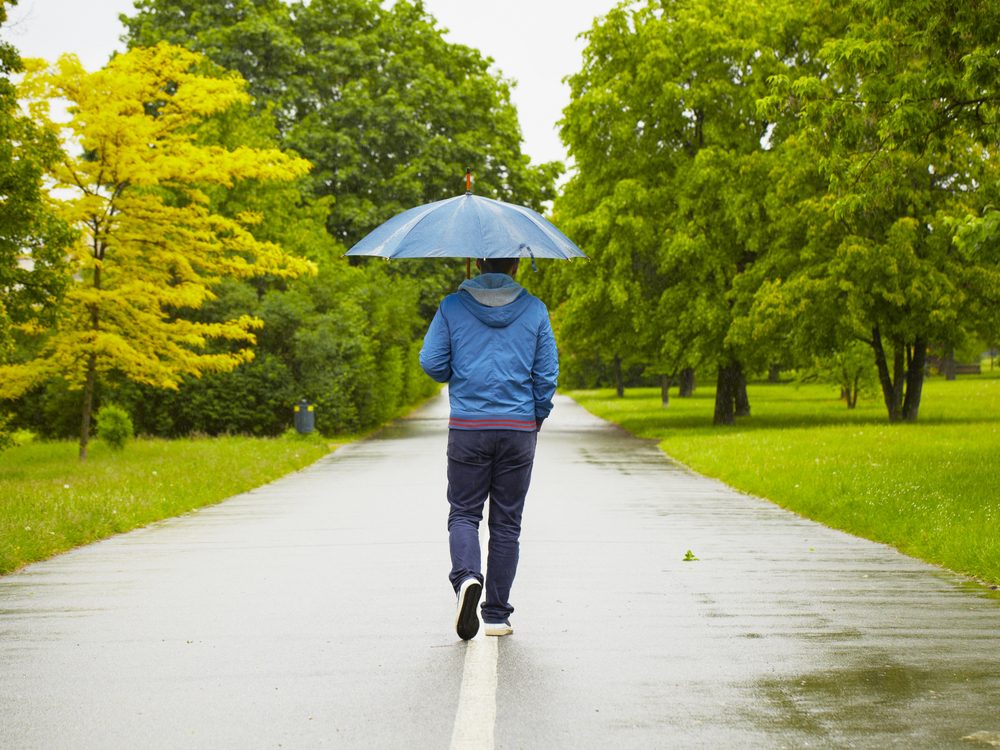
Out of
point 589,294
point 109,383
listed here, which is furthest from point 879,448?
point 109,383

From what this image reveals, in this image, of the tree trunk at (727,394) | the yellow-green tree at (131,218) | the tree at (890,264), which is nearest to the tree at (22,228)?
the yellow-green tree at (131,218)

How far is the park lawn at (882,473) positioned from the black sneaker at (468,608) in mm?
4065

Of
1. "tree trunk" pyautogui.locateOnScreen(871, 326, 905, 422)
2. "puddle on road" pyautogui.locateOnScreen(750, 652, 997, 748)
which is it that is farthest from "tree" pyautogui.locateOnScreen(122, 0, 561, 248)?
"puddle on road" pyautogui.locateOnScreen(750, 652, 997, 748)

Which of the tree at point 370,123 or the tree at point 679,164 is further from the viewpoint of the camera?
the tree at point 370,123

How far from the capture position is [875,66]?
13461 millimetres

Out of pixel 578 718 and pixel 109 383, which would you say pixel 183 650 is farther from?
pixel 109 383

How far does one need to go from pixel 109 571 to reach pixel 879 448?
13.6m

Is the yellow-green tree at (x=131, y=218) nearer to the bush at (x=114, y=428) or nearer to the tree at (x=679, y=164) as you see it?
the bush at (x=114, y=428)

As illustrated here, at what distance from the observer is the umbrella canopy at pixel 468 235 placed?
6516mm

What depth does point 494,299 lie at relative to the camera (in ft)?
20.9

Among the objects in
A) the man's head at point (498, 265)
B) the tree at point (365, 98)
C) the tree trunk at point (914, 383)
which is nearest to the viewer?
the man's head at point (498, 265)

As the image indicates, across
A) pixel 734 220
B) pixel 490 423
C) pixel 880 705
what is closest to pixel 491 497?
pixel 490 423

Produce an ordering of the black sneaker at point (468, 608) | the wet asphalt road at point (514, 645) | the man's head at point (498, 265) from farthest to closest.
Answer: the man's head at point (498, 265)
the black sneaker at point (468, 608)
the wet asphalt road at point (514, 645)

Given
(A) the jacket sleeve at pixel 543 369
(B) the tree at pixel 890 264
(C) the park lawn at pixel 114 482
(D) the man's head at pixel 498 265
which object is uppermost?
(B) the tree at pixel 890 264
